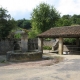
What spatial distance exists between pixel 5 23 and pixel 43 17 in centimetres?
1762

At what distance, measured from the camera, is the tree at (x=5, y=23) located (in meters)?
28.7

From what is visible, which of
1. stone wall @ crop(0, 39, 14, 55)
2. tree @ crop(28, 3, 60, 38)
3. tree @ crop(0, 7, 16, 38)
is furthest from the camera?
tree @ crop(28, 3, 60, 38)

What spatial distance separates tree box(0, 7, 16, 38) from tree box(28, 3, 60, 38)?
15704 millimetres

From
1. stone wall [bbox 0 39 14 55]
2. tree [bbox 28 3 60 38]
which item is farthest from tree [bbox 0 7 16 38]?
tree [bbox 28 3 60 38]

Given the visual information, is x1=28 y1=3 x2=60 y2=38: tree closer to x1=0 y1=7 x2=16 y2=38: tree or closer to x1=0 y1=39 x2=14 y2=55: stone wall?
x1=0 y1=7 x2=16 y2=38: tree

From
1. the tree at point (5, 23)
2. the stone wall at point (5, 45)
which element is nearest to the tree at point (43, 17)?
the tree at point (5, 23)

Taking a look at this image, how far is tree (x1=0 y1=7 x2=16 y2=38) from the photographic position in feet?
94.2

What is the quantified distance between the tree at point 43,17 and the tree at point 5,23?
51.5 feet

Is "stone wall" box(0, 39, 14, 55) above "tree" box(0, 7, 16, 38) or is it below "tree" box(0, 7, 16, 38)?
below

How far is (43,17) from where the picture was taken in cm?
4550

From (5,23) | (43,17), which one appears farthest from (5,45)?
(43,17)

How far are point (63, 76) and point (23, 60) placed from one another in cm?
811

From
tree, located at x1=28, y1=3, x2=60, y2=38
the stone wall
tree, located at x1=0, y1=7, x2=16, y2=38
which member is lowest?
the stone wall

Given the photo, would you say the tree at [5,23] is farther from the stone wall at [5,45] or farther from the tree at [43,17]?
the tree at [43,17]
